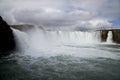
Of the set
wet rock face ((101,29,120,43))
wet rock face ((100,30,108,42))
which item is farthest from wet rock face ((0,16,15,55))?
wet rock face ((101,29,120,43))

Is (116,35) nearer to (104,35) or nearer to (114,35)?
(114,35)

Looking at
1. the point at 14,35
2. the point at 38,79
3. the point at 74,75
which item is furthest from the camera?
the point at 14,35

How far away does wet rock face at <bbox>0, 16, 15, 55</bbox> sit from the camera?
13066 millimetres

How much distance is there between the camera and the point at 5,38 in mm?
13742

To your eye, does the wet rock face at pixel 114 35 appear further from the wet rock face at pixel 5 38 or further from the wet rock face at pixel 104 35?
the wet rock face at pixel 5 38

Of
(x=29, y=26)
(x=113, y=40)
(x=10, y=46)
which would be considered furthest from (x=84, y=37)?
(x=10, y=46)

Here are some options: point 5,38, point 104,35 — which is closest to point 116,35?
point 104,35

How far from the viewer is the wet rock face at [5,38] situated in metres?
13.1

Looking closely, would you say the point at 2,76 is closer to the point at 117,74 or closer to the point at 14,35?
the point at 117,74

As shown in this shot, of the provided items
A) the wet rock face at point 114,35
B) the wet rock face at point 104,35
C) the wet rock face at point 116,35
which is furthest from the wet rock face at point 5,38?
the wet rock face at point 116,35

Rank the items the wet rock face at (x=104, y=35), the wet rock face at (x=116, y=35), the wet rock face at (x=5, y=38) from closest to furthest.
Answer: the wet rock face at (x=5, y=38)
the wet rock face at (x=116, y=35)
the wet rock face at (x=104, y=35)

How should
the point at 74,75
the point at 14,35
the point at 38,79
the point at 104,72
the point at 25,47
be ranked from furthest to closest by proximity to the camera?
the point at 25,47, the point at 14,35, the point at 104,72, the point at 74,75, the point at 38,79

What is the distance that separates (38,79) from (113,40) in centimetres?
3086

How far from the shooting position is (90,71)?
7953 mm
